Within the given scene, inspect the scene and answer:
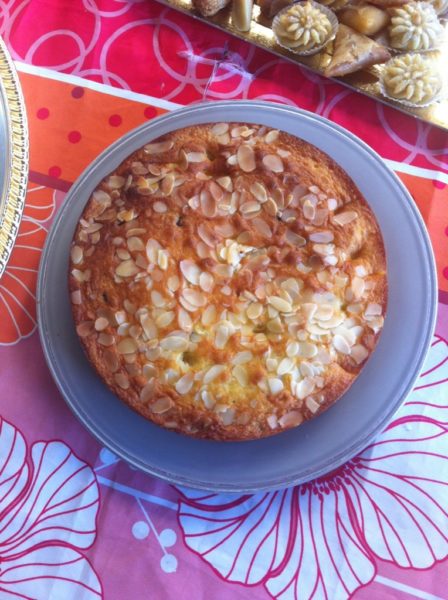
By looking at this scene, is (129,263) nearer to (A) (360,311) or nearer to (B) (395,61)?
(A) (360,311)

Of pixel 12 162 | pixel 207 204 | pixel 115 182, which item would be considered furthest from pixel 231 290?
pixel 12 162

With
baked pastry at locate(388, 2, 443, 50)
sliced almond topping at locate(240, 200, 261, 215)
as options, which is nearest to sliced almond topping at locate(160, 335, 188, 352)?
sliced almond topping at locate(240, 200, 261, 215)

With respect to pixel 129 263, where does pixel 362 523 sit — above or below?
below

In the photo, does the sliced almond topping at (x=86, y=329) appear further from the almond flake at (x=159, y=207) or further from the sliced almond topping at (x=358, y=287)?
the sliced almond topping at (x=358, y=287)

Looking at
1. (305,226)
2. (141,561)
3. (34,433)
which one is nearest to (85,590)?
(141,561)

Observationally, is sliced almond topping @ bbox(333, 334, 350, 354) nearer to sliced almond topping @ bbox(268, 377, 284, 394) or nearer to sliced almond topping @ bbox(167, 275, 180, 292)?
sliced almond topping @ bbox(268, 377, 284, 394)

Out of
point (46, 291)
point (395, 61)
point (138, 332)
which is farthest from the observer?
point (395, 61)
